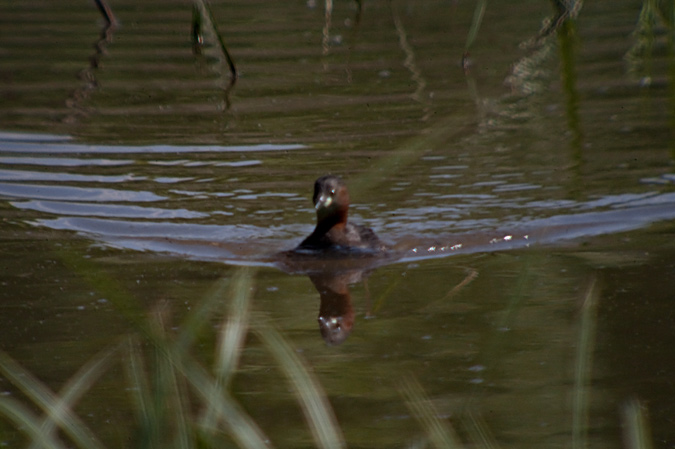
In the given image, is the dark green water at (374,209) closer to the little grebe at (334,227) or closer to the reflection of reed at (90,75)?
the reflection of reed at (90,75)

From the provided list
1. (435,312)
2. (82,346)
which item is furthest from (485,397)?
(82,346)

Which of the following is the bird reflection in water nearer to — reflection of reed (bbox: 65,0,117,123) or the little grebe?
the little grebe

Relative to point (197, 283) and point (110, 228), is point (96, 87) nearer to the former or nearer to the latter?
point (110, 228)

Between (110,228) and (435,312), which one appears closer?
(435,312)

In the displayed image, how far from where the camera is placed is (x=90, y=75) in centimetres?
1451

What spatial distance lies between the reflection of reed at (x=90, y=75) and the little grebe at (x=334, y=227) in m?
5.02

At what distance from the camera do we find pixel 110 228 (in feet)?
29.9

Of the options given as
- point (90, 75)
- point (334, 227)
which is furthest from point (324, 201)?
point (90, 75)

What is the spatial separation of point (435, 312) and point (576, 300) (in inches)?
34.6

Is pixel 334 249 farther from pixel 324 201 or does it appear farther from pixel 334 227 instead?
pixel 324 201

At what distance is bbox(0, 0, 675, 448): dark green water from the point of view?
497cm

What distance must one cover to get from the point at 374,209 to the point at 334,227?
161 centimetres

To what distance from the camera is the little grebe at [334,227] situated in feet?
26.8

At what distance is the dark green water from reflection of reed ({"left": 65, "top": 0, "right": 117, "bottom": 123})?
0.20 feet
